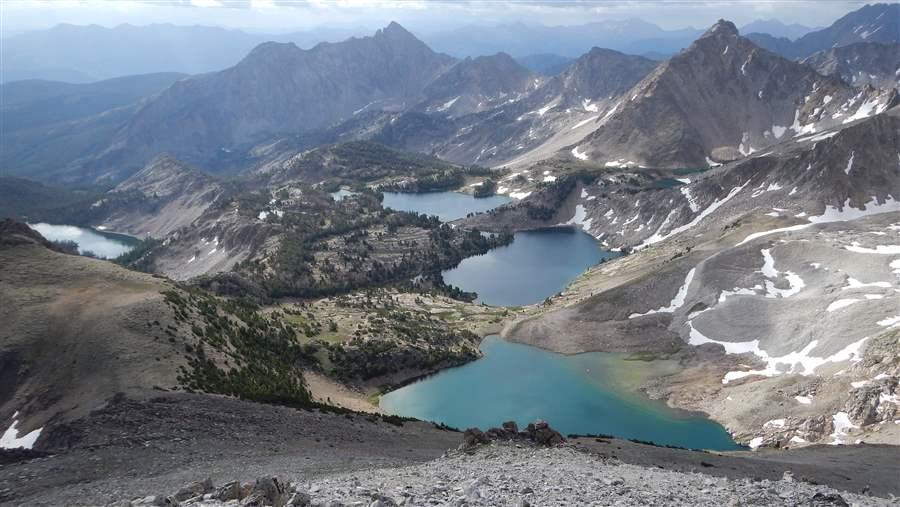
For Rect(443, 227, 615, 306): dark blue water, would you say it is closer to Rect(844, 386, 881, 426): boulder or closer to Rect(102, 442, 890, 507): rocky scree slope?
Rect(844, 386, 881, 426): boulder

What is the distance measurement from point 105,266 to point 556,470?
2555 inches

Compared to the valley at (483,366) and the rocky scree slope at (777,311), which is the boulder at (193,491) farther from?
the rocky scree slope at (777,311)

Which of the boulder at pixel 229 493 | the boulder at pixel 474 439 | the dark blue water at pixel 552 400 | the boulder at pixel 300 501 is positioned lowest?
the dark blue water at pixel 552 400

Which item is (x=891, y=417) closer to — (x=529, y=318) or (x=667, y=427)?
(x=667, y=427)

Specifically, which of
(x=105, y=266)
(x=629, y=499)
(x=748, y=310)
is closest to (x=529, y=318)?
(x=748, y=310)

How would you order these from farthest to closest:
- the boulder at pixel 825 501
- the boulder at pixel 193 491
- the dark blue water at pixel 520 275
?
the dark blue water at pixel 520 275, the boulder at pixel 825 501, the boulder at pixel 193 491

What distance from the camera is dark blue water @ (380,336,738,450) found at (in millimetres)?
84250

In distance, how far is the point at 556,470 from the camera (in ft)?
133

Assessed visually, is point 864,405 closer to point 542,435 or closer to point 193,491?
point 542,435

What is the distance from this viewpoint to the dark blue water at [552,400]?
84.2 m

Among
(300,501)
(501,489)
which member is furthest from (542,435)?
(300,501)

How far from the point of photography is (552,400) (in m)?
93.8

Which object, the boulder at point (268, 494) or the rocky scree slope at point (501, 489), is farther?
the rocky scree slope at point (501, 489)

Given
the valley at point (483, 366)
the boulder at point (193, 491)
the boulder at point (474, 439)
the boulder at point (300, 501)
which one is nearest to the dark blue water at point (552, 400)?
the valley at point (483, 366)
